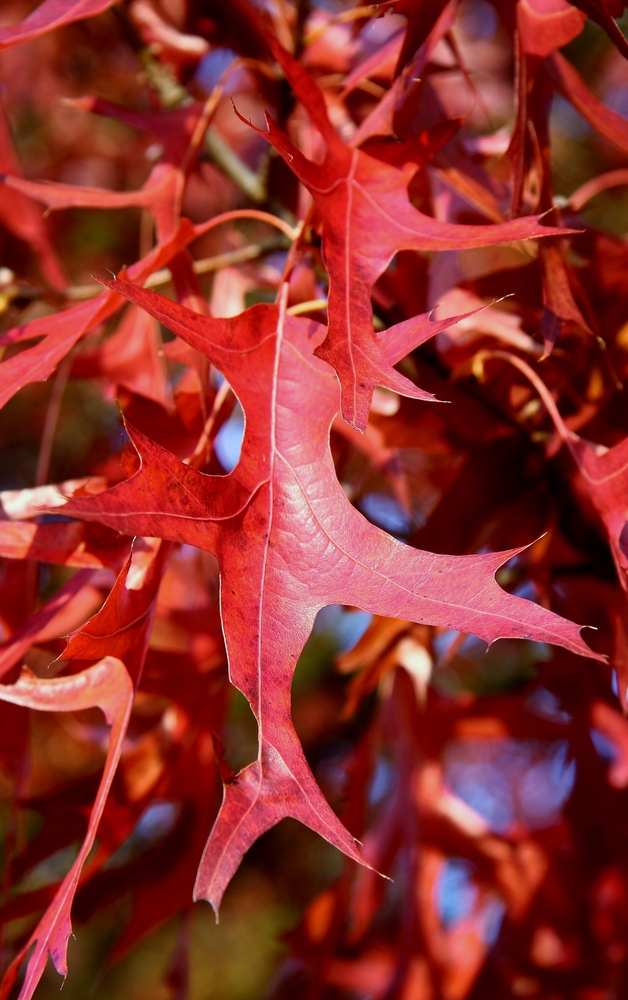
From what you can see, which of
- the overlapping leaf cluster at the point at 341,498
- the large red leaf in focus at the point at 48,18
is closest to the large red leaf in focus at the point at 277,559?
the overlapping leaf cluster at the point at 341,498

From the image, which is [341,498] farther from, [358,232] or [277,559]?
[358,232]

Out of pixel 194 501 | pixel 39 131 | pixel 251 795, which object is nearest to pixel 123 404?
pixel 194 501

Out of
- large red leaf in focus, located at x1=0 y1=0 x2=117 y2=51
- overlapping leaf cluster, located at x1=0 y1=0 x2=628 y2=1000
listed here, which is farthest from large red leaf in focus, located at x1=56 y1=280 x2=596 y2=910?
large red leaf in focus, located at x1=0 y1=0 x2=117 y2=51

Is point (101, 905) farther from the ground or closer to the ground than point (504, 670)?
farther from the ground

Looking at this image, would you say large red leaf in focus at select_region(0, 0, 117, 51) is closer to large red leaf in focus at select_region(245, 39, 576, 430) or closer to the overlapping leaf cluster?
the overlapping leaf cluster

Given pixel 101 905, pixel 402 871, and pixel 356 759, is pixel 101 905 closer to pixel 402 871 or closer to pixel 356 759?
pixel 356 759

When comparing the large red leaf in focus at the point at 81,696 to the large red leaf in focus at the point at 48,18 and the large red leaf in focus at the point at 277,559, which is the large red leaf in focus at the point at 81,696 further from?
the large red leaf in focus at the point at 48,18
